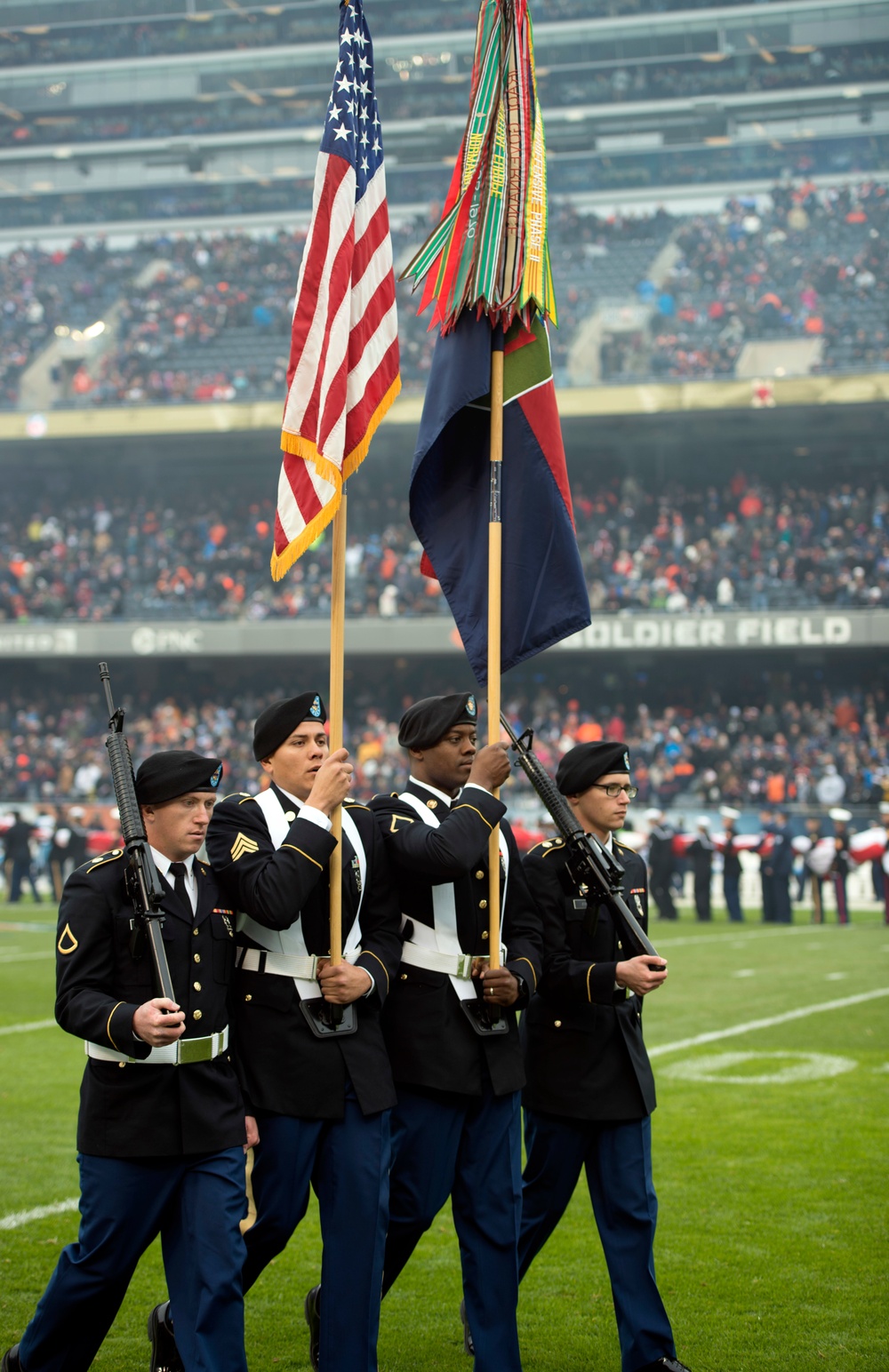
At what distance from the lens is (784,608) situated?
3161cm

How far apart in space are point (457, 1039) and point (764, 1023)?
26.7 feet

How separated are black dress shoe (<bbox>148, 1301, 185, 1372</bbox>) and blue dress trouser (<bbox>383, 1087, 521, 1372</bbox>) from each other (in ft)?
2.25

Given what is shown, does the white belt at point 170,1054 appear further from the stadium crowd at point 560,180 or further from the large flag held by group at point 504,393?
the stadium crowd at point 560,180

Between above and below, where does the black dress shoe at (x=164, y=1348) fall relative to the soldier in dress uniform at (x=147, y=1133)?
below

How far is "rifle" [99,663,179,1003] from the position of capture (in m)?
3.95

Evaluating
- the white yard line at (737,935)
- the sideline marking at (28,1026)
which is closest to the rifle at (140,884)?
the sideline marking at (28,1026)

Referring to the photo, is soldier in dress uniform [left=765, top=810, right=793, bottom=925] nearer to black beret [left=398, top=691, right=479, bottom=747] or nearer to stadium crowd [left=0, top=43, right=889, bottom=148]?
black beret [left=398, top=691, right=479, bottom=747]

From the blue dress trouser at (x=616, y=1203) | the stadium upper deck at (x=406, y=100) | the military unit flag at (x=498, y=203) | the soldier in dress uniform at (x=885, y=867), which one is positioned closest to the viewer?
the blue dress trouser at (x=616, y=1203)

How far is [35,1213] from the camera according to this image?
6.73 m

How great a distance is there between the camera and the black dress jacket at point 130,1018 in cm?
398

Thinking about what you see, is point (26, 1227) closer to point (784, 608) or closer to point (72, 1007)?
point (72, 1007)

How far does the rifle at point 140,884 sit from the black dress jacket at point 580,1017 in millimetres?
1474

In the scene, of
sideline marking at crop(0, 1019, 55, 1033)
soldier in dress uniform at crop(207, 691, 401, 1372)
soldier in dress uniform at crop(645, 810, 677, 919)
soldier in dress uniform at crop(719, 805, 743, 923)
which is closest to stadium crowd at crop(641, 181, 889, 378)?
soldier in dress uniform at crop(719, 805, 743, 923)

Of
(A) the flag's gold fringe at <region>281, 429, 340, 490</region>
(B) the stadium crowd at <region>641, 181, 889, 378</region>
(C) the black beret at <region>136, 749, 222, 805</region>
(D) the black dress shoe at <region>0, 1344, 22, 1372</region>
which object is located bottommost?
(D) the black dress shoe at <region>0, 1344, 22, 1372</region>
